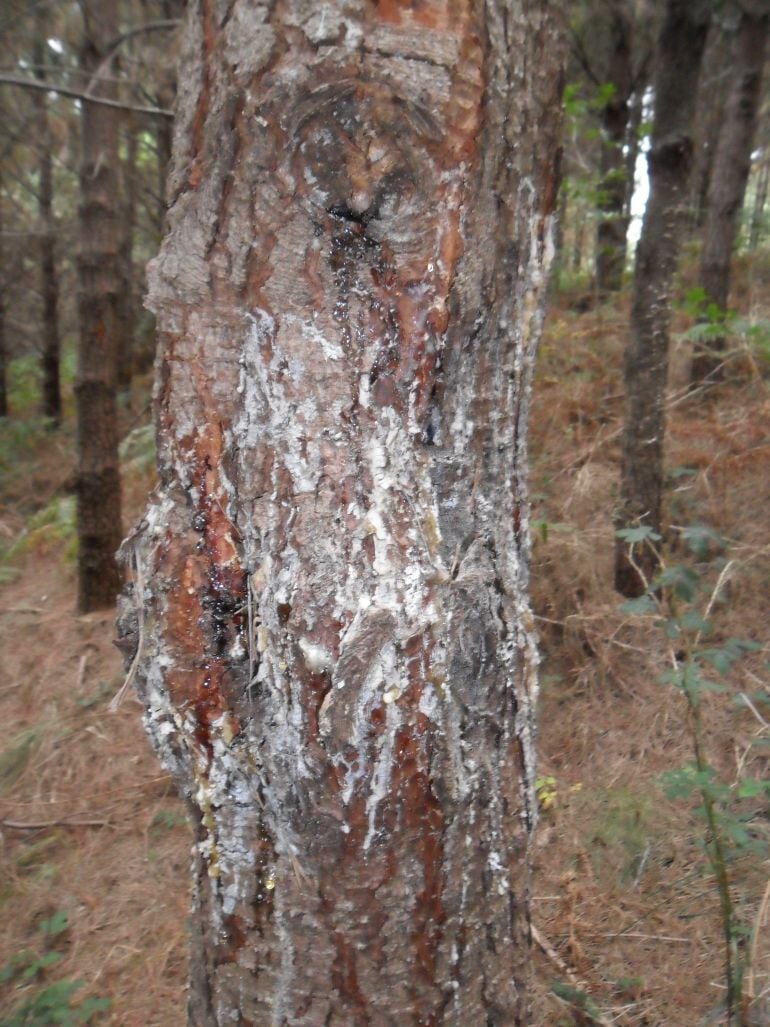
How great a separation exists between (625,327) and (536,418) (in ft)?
6.86

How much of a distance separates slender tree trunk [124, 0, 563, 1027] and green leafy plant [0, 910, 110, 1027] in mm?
1365

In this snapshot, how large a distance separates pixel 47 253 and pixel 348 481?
10513 millimetres

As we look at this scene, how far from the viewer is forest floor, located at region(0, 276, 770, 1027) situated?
7.93ft

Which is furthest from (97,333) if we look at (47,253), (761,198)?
(761,198)

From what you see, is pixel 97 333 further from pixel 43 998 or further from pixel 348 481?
pixel 348 481

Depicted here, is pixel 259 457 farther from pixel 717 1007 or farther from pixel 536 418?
pixel 536 418

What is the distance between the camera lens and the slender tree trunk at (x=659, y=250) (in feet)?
12.6

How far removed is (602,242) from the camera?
362 inches

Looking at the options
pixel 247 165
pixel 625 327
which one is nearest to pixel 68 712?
pixel 247 165

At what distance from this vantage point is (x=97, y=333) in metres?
5.12

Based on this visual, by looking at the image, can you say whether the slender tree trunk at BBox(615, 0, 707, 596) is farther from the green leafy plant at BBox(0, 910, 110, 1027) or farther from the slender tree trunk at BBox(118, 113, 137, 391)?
the slender tree trunk at BBox(118, 113, 137, 391)

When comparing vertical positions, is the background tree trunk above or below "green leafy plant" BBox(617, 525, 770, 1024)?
above

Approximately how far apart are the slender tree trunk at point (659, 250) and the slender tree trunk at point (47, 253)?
18.0 ft

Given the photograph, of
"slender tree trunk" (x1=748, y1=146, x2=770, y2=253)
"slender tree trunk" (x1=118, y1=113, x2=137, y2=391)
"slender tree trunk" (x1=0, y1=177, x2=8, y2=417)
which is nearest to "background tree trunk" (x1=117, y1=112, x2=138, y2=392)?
"slender tree trunk" (x1=118, y1=113, x2=137, y2=391)
